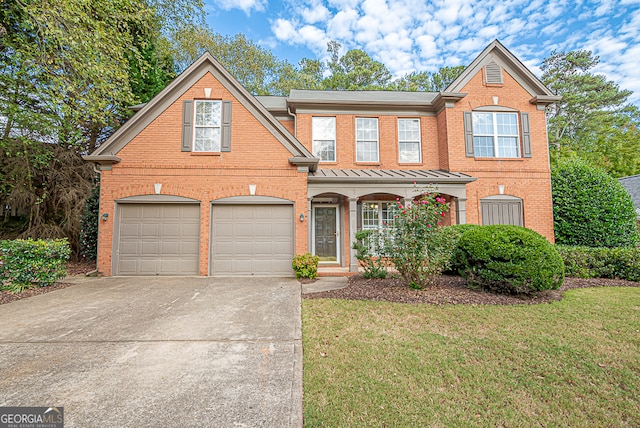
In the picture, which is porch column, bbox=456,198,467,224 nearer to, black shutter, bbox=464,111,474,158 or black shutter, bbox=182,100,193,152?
black shutter, bbox=464,111,474,158

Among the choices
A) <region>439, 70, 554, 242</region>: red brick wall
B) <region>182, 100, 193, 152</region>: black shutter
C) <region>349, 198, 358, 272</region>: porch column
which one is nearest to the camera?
<region>182, 100, 193, 152</region>: black shutter

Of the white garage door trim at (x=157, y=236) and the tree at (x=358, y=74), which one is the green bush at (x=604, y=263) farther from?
the tree at (x=358, y=74)

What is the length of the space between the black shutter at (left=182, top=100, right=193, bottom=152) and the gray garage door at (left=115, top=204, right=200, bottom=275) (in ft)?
6.46

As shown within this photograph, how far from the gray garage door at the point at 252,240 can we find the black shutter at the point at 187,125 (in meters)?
2.19

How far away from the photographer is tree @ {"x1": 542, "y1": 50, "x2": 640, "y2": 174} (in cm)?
2331

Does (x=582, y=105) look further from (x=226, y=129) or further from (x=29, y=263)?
(x=29, y=263)

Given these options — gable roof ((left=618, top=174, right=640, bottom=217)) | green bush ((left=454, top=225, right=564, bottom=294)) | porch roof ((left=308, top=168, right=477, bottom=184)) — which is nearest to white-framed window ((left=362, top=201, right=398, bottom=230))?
porch roof ((left=308, top=168, right=477, bottom=184))

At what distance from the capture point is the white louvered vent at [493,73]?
10922 millimetres

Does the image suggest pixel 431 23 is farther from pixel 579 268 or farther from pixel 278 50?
pixel 278 50

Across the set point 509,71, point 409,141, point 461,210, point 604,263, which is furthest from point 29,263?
point 509,71

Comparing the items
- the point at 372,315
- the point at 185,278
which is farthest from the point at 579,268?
the point at 185,278

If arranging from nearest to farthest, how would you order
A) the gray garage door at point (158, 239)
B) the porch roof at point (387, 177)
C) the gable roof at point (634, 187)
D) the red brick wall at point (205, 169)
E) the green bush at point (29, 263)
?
the green bush at point (29, 263) → the gray garage door at point (158, 239) → the red brick wall at point (205, 169) → the porch roof at point (387, 177) → the gable roof at point (634, 187)

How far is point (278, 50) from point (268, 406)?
90.5ft

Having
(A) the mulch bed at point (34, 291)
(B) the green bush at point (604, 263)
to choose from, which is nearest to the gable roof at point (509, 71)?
(B) the green bush at point (604, 263)
